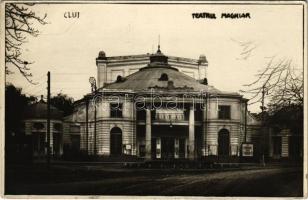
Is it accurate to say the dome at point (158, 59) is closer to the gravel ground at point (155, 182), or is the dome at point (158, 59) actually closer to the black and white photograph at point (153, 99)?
the black and white photograph at point (153, 99)

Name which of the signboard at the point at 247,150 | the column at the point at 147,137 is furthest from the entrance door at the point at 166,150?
the signboard at the point at 247,150

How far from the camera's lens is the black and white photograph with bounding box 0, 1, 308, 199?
278 inches

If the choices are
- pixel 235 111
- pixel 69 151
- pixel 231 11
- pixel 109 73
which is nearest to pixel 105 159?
pixel 69 151

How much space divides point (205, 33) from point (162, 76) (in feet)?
2.15

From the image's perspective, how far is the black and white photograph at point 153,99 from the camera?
707 centimetres

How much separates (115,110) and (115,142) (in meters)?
0.34

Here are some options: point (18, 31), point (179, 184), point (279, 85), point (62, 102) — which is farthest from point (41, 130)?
point (279, 85)

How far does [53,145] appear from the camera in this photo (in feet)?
23.9

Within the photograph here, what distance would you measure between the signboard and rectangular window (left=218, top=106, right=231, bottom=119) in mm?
361

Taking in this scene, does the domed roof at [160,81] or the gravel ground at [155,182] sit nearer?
the gravel ground at [155,182]

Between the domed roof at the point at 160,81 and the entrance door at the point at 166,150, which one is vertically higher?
the domed roof at the point at 160,81

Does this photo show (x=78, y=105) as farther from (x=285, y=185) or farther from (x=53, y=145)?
(x=285, y=185)

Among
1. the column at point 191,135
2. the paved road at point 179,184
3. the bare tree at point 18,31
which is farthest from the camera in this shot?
the column at point 191,135

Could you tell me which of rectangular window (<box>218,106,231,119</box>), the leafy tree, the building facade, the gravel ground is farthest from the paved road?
the leafy tree
